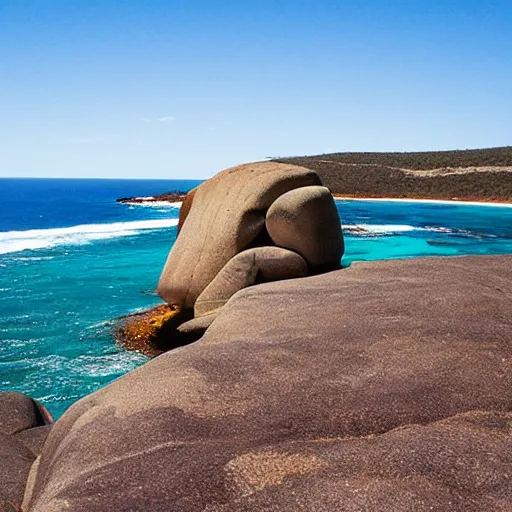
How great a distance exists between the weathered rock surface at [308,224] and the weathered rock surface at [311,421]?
3.49 metres

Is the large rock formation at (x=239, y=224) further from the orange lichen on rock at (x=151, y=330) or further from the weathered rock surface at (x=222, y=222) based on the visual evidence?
the orange lichen on rock at (x=151, y=330)

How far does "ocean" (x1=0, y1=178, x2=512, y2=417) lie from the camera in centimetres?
1096

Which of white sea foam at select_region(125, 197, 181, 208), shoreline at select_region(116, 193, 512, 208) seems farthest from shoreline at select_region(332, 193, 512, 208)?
white sea foam at select_region(125, 197, 181, 208)

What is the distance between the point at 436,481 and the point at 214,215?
810cm

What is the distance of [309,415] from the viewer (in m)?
4.02

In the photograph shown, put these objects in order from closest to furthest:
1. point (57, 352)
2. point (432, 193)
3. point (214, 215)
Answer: point (214, 215), point (57, 352), point (432, 193)

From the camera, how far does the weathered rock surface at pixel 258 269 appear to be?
923 centimetres

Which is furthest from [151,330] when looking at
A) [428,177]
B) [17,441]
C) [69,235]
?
[428,177]

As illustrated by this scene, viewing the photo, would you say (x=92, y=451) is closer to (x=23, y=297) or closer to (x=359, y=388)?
(x=359, y=388)

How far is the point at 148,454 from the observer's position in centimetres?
368

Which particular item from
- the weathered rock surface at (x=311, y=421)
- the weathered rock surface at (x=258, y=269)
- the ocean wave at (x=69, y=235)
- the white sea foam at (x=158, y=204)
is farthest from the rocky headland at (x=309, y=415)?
the white sea foam at (x=158, y=204)

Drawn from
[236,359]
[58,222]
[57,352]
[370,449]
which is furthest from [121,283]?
[58,222]

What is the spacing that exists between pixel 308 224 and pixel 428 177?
6177 cm

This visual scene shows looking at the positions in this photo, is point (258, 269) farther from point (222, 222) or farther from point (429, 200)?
point (429, 200)
